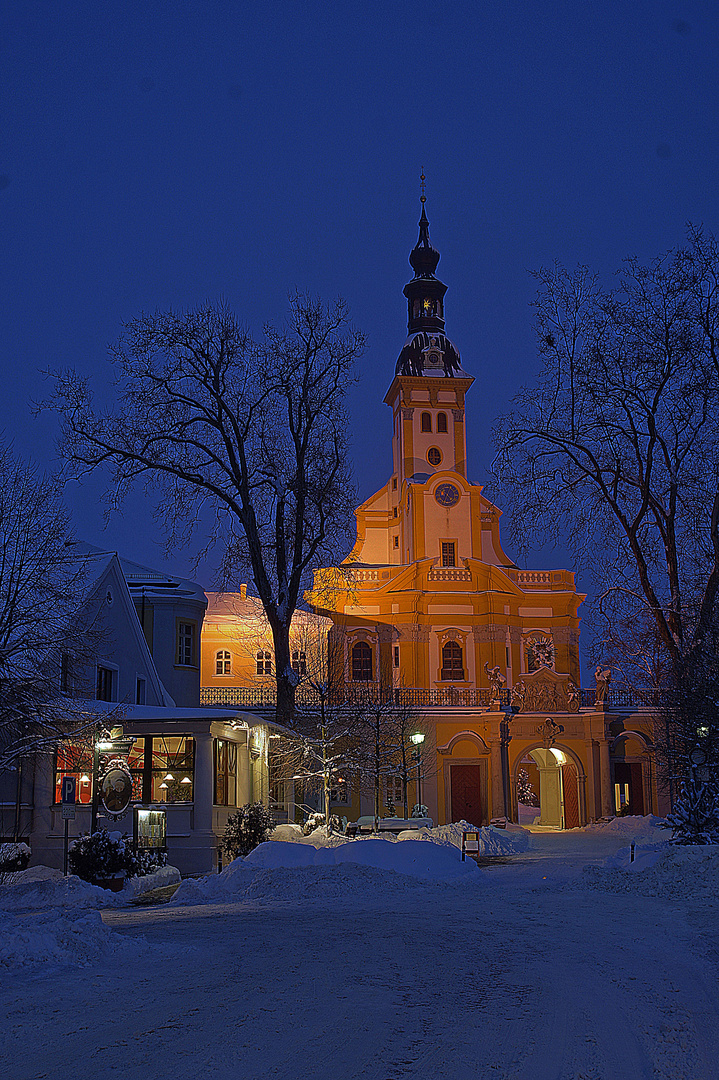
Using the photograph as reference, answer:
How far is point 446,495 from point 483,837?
26.4 meters

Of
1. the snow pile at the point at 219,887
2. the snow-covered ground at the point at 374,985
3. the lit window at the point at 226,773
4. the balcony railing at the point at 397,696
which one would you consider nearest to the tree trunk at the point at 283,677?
the lit window at the point at 226,773

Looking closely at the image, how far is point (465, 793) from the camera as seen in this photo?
44.7m

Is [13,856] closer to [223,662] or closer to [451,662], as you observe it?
[223,662]

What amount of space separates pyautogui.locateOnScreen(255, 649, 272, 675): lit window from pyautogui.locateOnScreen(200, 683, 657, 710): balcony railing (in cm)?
241

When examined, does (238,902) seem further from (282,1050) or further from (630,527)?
(630,527)

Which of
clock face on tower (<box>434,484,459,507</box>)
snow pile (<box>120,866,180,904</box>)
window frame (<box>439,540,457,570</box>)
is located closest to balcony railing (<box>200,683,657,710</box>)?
window frame (<box>439,540,457,570</box>)

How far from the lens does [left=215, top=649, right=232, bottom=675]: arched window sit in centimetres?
4909

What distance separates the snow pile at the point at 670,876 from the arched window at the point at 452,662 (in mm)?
30960

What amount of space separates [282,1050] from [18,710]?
11.3 meters

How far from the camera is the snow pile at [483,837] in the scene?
27.7 metres

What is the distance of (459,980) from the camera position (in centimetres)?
941

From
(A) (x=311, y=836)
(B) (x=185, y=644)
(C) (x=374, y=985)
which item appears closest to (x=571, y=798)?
(B) (x=185, y=644)

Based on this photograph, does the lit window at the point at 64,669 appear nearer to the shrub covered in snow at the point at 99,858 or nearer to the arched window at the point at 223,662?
the shrub covered in snow at the point at 99,858

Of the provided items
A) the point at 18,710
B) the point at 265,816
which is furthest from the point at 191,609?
the point at 18,710
